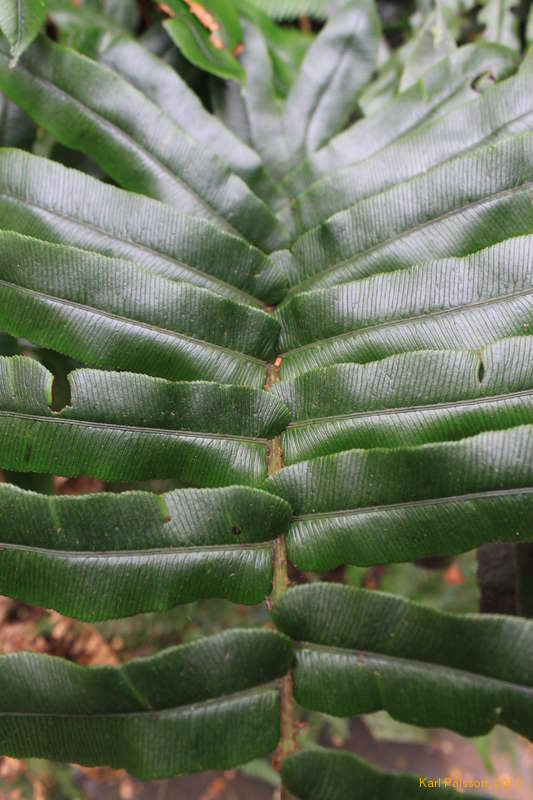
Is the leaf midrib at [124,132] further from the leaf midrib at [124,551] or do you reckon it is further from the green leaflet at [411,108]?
the leaf midrib at [124,551]

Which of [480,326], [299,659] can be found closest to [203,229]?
[480,326]

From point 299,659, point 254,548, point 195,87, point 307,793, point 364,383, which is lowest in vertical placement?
point 307,793

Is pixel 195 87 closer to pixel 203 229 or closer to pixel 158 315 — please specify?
pixel 203 229

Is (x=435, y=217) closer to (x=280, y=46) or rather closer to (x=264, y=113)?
(x=264, y=113)

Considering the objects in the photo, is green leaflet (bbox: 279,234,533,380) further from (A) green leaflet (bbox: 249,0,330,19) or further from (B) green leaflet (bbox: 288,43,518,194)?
(A) green leaflet (bbox: 249,0,330,19)

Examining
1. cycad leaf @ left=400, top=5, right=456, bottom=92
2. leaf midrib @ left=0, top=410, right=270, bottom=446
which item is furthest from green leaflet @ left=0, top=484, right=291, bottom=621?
cycad leaf @ left=400, top=5, right=456, bottom=92

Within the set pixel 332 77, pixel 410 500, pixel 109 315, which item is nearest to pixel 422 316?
pixel 410 500
